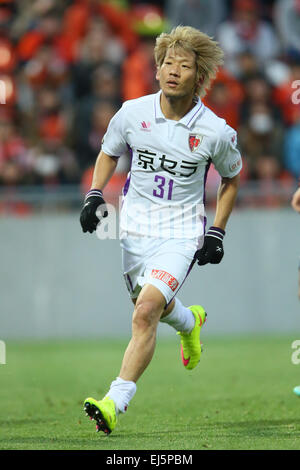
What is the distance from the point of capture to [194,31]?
7.74m

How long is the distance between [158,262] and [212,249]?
0.46 m

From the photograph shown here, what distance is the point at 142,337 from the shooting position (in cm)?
725

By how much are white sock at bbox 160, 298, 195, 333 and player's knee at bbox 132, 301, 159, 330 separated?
91cm

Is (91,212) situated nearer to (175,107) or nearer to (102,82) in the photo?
(175,107)

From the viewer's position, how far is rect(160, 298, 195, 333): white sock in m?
8.24

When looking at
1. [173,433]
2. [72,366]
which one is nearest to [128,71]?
[72,366]

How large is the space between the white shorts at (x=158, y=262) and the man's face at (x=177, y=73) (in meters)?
1.14

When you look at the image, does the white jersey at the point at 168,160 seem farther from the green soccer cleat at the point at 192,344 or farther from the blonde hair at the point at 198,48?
the green soccer cleat at the point at 192,344

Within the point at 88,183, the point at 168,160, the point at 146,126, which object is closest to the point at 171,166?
the point at 168,160

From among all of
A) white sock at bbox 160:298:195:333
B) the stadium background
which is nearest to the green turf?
the stadium background

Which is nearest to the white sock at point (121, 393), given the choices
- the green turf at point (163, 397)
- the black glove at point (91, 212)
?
the green turf at point (163, 397)

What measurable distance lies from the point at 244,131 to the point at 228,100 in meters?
0.56

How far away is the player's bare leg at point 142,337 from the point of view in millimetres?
7230

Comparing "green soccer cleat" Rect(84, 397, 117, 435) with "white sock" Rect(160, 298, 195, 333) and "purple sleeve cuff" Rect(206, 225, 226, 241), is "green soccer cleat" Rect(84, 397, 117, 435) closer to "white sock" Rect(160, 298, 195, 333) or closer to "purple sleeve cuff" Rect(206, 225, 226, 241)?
"white sock" Rect(160, 298, 195, 333)
